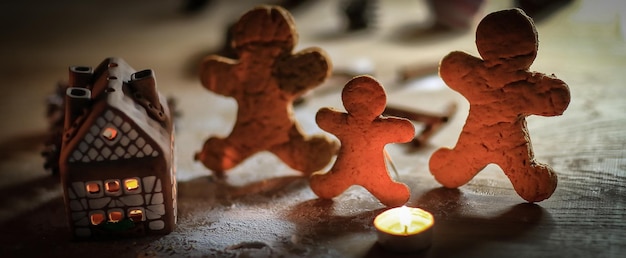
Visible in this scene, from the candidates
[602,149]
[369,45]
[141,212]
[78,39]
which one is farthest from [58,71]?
[602,149]

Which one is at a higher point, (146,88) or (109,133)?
(146,88)

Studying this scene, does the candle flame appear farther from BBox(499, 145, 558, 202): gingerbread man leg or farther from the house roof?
the house roof

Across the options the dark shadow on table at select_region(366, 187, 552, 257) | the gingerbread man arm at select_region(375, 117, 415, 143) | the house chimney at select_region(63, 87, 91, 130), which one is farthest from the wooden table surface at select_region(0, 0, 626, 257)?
the house chimney at select_region(63, 87, 91, 130)

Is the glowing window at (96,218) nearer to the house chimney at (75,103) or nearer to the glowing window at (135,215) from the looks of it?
→ the glowing window at (135,215)

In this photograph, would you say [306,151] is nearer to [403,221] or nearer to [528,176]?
[403,221]

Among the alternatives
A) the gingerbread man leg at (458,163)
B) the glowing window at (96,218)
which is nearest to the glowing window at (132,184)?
the glowing window at (96,218)

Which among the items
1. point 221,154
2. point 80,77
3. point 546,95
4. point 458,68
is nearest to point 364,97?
point 458,68

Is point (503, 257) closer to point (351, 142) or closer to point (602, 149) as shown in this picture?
point (351, 142)
